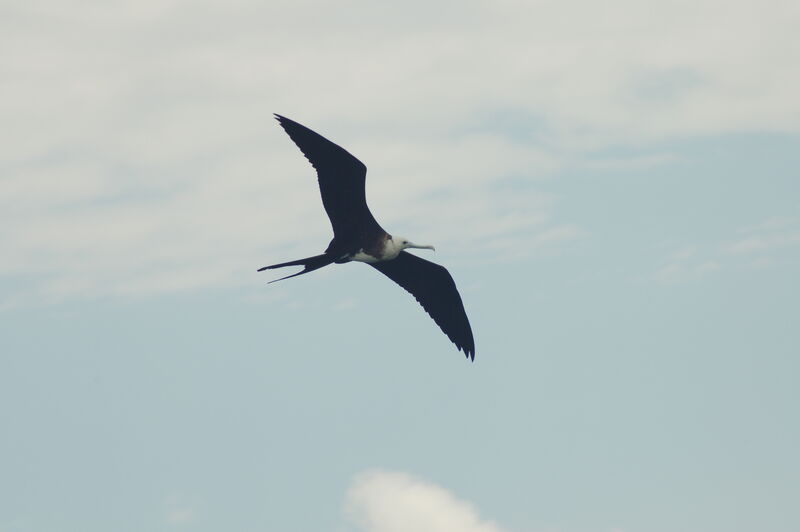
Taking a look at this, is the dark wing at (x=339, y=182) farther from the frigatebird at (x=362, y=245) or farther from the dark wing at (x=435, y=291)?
the dark wing at (x=435, y=291)

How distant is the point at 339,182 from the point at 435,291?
11.1 feet

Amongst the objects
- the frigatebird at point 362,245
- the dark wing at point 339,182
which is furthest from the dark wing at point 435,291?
the dark wing at point 339,182

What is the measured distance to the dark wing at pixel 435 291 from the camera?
1827 centimetres

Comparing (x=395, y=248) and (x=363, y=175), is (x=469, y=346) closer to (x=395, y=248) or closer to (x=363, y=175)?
(x=395, y=248)

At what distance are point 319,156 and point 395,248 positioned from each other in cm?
217

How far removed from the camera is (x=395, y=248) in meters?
17.2

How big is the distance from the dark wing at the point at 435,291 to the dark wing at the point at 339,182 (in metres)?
1.30

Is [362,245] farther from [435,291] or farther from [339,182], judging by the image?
[435,291]

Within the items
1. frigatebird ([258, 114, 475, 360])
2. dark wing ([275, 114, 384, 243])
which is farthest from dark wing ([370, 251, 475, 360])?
dark wing ([275, 114, 384, 243])

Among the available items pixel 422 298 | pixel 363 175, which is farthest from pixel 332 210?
pixel 422 298

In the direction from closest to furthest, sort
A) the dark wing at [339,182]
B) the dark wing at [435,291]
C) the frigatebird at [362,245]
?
1. the dark wing at [339,182]
2. the frigatebird at [362,245]
3. the dark wing at [435,291]

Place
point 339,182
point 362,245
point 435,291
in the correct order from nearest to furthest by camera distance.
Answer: point 339,182
point 362,245
point 435,291

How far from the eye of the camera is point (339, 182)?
52.6ft

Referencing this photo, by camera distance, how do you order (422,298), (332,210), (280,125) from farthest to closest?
(422,298) < (332,210) < (280,125)
